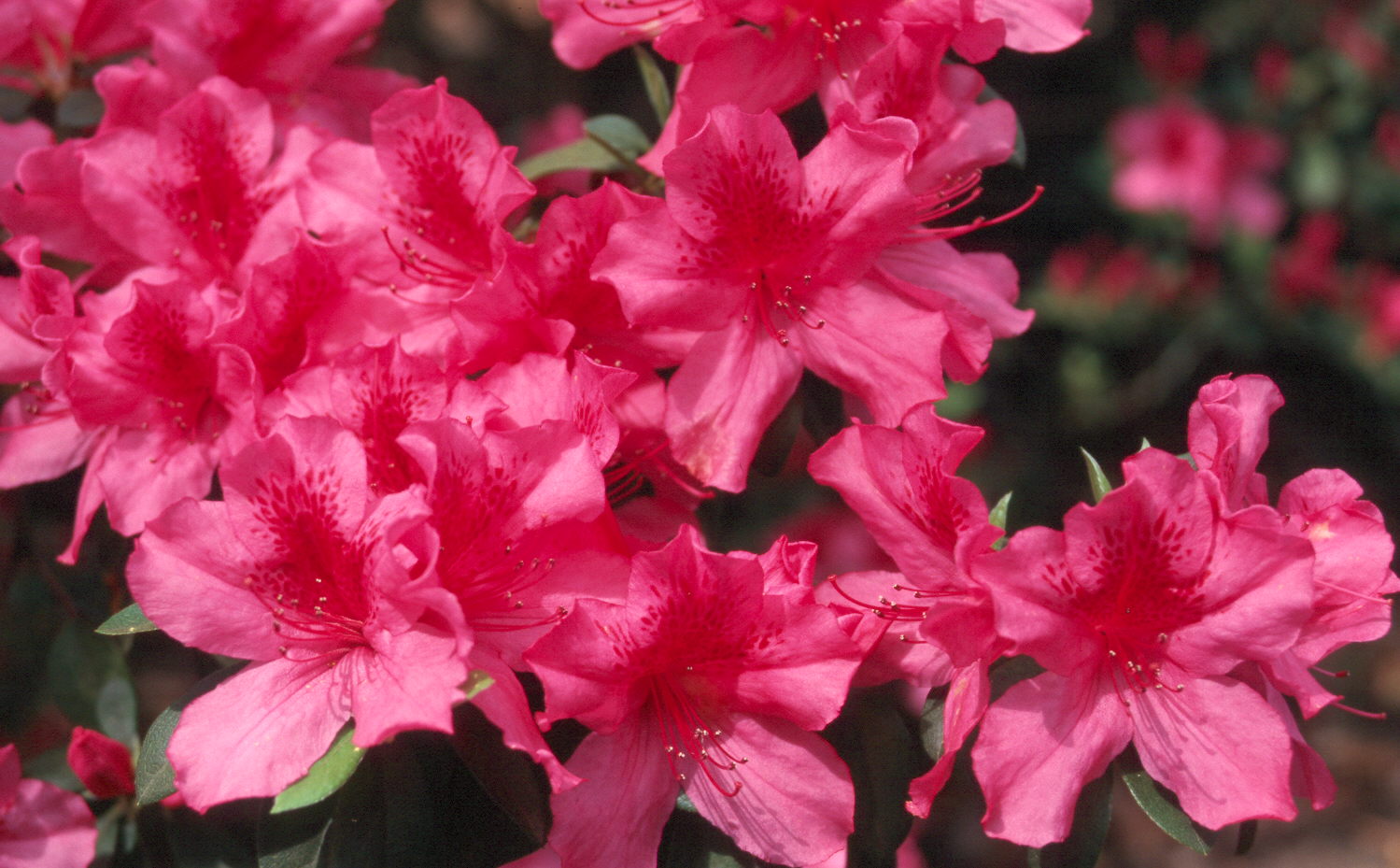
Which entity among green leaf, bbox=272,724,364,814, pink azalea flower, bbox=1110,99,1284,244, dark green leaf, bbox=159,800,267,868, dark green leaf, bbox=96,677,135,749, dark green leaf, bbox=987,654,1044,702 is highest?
green leaf, bbox=272,724,364,814

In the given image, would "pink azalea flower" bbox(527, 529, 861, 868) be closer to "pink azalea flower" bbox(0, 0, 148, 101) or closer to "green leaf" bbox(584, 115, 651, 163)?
"green leaf" bbox(584, 115, 651, 163)

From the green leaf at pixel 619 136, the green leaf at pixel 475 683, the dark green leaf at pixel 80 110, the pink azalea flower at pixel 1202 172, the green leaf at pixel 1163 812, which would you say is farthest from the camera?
the pink azalea flower at pixel 1202 172

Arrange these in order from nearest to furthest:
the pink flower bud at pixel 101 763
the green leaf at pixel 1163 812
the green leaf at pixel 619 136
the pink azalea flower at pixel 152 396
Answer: the green leaf at pixel 1163 812 → the pink azalea flower at pixel 152 396 → the pink flower bud at pixel 101 763 → the green leaf at pixel 619 136

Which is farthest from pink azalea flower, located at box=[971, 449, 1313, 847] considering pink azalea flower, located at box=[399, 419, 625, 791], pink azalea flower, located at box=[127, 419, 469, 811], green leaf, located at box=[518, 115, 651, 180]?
green leaf, located at box=[518, 115, 651, 180]

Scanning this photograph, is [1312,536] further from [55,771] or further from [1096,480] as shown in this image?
[55,771]

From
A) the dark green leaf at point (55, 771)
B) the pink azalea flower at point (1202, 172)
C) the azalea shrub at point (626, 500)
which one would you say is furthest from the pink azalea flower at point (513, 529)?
the pink azalea flower at point (1202, 172)

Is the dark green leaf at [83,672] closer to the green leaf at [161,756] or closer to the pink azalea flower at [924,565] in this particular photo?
the green leaf at [161,756]

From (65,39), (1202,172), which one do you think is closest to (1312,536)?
(65,39)

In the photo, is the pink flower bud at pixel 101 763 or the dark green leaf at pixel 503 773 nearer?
the dark green leaf at pixel 503 773
